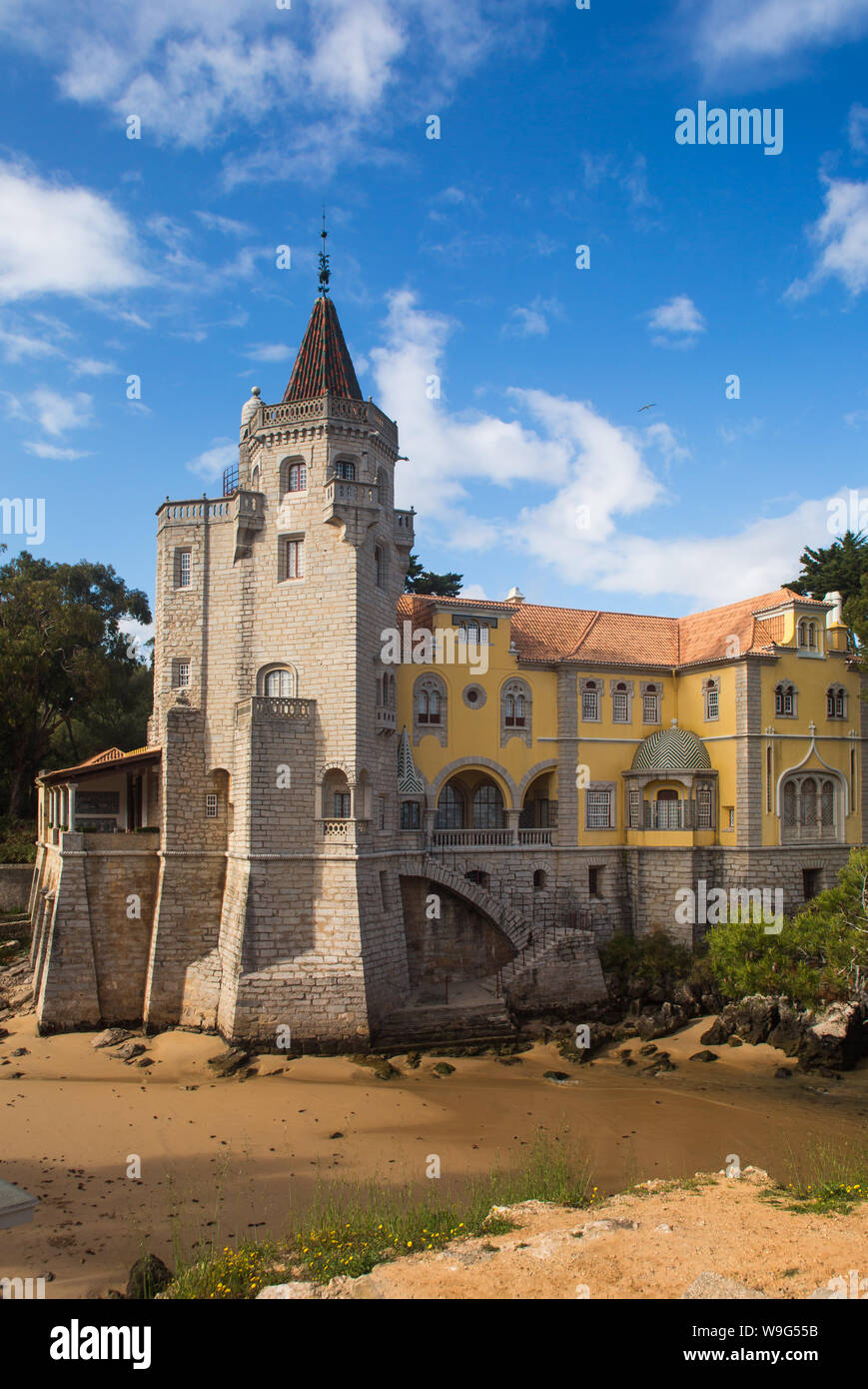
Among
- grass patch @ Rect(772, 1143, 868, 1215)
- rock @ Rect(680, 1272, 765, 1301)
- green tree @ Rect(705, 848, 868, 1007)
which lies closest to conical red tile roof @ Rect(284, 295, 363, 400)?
green tree @ Rect(705, 848, 868, 1007)

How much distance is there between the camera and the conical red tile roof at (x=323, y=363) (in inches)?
1261

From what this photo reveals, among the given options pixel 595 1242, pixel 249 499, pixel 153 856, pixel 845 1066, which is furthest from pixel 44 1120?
pixel 845 1066

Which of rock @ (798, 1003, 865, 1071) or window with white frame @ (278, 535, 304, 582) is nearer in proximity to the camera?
rock @ (798, 1003, 865, 1071)

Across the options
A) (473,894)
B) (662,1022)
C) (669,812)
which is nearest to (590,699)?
(669,812)

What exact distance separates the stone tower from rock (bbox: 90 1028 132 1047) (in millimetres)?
1025

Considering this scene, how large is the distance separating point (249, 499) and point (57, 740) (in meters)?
29.4

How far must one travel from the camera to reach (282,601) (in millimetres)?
30203

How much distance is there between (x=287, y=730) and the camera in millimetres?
28750

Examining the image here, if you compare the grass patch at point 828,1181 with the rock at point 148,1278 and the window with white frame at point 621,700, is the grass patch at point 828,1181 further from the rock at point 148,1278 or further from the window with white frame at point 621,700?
the window with white frame at point 621,700

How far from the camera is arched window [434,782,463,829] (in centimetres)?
3641

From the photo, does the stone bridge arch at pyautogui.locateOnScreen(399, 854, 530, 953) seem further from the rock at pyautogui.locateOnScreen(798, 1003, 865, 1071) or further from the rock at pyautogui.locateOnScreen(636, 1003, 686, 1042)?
the rock at pyautogui.locateOnScreen(798, 1003, 865, 1071)

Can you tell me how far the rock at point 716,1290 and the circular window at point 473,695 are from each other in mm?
24545

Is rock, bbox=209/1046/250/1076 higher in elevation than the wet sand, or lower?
higher

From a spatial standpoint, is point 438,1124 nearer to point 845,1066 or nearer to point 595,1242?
point 595,1242
